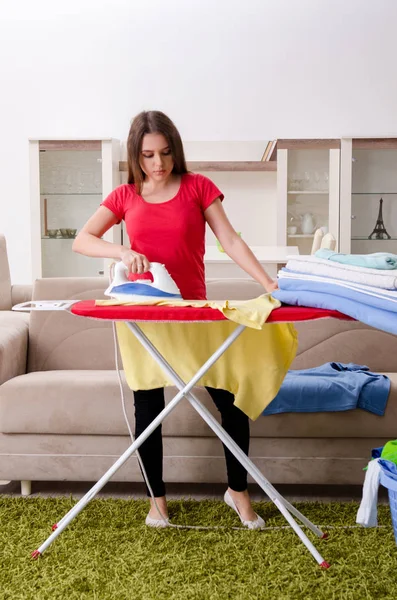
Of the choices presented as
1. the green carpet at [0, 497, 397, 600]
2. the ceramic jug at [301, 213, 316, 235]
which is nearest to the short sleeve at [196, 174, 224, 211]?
the green carpet at [0, 497, 397, 600]

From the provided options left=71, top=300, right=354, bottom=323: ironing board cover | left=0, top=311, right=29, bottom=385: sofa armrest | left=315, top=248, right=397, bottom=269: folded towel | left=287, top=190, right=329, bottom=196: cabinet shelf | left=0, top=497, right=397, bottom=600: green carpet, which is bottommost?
left=0, top=497, right=397, bottom=600: green carpet

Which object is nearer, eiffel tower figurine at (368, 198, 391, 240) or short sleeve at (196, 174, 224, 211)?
short sleeve at (196, 174, 224, 211)

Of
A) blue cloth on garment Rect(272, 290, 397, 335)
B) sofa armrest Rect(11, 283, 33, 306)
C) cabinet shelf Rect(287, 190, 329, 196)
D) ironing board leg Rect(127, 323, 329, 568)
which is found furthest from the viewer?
cabinet shelf Rect(287, 190, 329, 196)

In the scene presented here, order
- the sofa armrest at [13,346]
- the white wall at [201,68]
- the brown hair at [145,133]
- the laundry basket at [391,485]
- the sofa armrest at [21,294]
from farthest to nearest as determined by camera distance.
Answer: the white wall at [201,68], the sofa armrest at [21,294], the sofa armrest at [13,346], the brown hair at [145,133], the laundry basket at [391,485]

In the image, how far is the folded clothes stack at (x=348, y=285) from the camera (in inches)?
63.9

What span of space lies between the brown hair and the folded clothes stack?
0.58 metres

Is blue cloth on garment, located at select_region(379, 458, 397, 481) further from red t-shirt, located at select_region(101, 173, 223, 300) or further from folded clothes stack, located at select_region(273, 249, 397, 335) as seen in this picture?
red t-shirt, located at select_region(101, 173, 223, 300)

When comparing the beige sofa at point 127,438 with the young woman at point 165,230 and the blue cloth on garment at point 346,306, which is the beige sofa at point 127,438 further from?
the blue cloth on garment at point 346,306

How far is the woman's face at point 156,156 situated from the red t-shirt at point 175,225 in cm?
8

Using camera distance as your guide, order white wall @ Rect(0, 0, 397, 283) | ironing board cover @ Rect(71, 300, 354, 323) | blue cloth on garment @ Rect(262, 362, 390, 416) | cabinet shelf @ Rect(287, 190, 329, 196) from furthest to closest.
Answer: white wall @ Rect(0, 0, 397, 283) < cabinet shelf @ Rect(287, 190, 329, 196) < blue cloth on garment @ Rect(262, 362, 390, 416) < ironing board cover @ Rect(71, 300, 354, 323)

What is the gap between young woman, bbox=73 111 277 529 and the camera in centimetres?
222

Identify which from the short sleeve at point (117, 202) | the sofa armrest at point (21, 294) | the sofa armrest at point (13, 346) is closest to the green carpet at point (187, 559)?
the sofa armrest at point (13, 346)

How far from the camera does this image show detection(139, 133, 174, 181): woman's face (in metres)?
2.21

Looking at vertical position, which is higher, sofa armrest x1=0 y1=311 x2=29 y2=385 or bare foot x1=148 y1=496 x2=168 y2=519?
sofa armrest x1=0 y1=311 x2=29 y2=385
